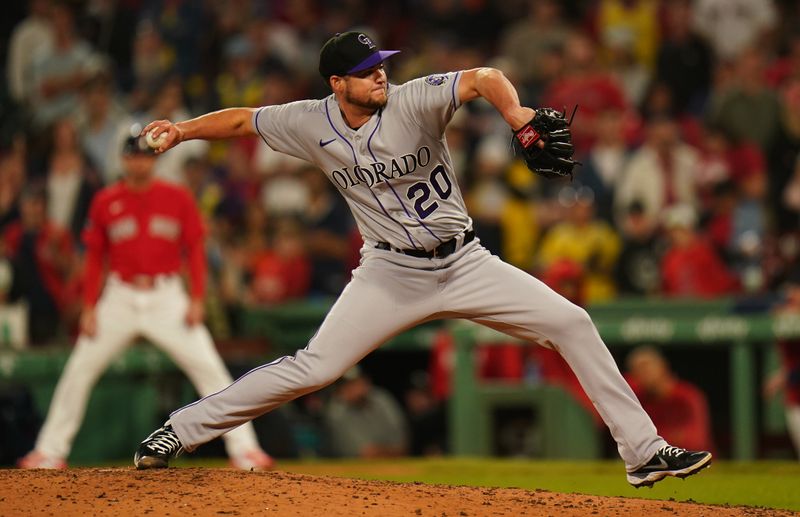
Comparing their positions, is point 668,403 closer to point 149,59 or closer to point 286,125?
point 286,125

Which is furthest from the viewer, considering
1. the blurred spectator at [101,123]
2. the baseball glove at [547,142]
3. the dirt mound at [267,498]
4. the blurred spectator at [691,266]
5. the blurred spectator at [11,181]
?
the blurred spectator at [101,123]

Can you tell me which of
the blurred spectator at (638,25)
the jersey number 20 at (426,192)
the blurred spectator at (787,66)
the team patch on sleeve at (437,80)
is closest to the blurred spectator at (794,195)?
the blurred spectator at (787,66)

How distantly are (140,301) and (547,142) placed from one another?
160 inches

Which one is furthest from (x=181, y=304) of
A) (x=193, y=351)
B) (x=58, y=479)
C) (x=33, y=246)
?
(x=33, y=246)

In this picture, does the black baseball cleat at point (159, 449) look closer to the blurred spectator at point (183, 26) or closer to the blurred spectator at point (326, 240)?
the blurred spectator at point (326, 240)

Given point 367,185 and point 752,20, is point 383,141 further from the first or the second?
point 752,20

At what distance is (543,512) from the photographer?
5.48 m

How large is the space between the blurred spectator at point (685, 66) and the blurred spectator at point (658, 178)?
133cm

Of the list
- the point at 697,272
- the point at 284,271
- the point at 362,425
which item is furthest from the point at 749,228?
the point at 284,271

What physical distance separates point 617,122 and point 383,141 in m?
7.10

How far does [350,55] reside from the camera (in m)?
5.66

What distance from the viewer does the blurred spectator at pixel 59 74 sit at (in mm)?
14305

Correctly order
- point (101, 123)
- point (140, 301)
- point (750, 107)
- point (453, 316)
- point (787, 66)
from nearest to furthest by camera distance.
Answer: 1. point (453, 316)
2. point (140, 301)
3. point (750, 107)
4. point (787, 66)
5. point (101, 123)

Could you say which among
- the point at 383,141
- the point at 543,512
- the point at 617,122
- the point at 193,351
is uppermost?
the point at 617,122
